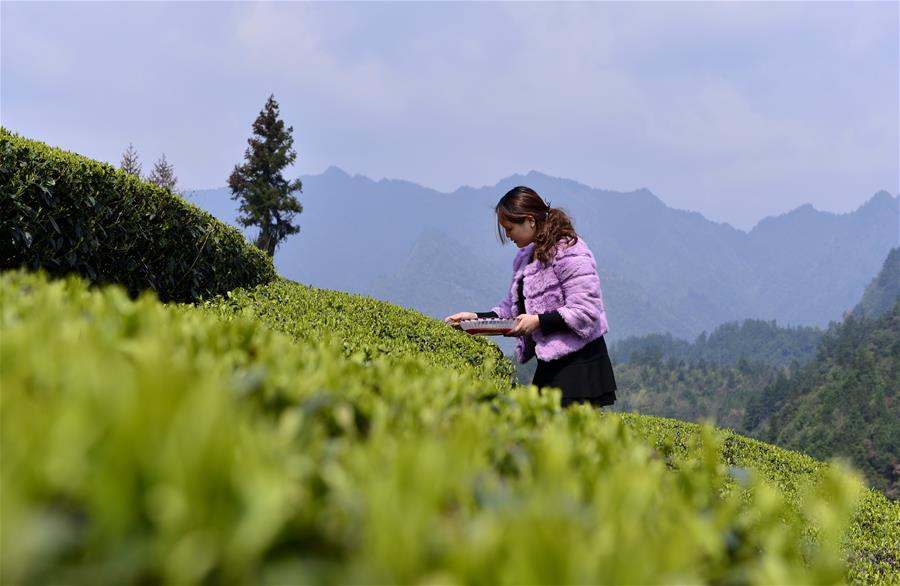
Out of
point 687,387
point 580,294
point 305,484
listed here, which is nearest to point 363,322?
point 580,294

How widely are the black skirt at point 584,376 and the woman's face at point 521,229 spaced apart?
39.3 inches

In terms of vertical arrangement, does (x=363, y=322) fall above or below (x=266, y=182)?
below

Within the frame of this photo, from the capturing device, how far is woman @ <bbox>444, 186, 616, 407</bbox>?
541cm

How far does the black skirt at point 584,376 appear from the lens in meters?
5.50

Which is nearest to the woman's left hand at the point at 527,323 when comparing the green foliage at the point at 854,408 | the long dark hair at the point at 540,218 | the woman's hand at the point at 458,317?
the long dark hair at the point at 540,218

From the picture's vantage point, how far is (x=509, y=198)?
18.8 feet

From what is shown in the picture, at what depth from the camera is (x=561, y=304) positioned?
18.4ft

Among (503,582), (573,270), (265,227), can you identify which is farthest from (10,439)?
(265,227)

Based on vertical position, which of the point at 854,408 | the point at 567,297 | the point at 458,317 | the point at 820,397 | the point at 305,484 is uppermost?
the point at 567,297

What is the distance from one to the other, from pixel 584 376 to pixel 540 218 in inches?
52.5

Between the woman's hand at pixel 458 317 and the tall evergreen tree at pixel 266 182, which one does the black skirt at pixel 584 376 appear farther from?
the tall evergreen tree at pixel 266 182

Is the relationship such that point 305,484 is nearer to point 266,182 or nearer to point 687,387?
point 266,182

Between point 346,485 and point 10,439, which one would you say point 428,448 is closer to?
point 346,485

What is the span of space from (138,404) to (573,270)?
184 inches
